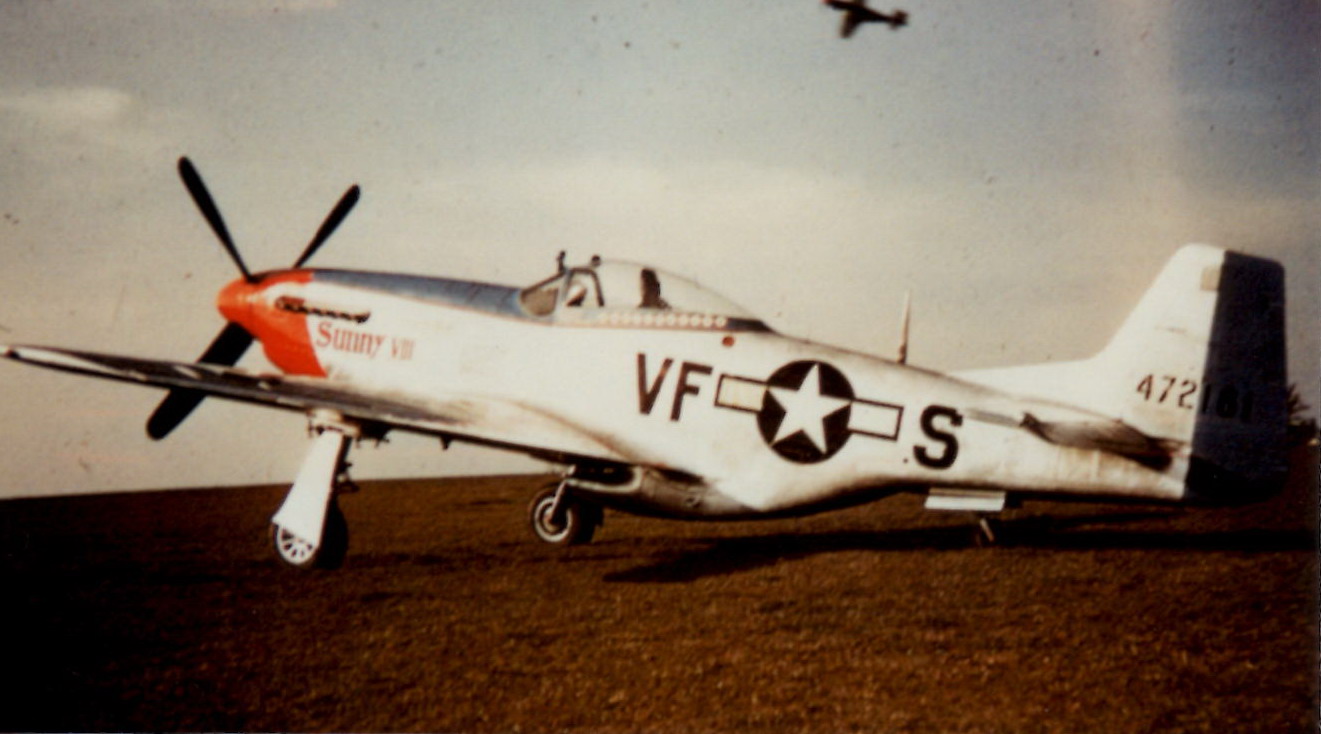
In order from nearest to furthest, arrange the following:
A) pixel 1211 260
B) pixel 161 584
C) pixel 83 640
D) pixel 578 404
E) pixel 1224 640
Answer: pixel 1224 640 < pixel 83 640 < pixel 1211 260 < pixel 161 584 < pixel 578 404

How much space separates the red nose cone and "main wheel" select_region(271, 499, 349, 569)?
2888 millimetres

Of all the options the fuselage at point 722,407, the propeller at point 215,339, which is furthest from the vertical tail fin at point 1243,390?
Result: the propeller at point 215,339

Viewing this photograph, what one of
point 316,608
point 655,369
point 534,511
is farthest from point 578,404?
point 316,608

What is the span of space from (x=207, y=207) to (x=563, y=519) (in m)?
4.60

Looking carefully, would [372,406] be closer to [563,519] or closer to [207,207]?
[563,519]

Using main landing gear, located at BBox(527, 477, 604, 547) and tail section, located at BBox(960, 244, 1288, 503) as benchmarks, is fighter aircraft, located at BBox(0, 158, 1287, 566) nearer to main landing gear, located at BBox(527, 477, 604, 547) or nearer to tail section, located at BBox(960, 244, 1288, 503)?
tail section, located at BBox(960, 244, 1288, 503)

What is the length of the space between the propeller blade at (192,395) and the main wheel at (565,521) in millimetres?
3229

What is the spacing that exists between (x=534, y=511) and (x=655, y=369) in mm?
2171

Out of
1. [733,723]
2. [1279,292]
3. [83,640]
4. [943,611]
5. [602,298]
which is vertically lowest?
[83,640]

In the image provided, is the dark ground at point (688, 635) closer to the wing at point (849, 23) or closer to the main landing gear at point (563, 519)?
the main landing gear at point (563, 519)

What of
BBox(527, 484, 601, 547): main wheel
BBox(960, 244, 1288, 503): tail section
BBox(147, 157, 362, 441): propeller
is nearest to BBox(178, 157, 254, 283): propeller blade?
BBox(147, 157, 362, 441): propeller

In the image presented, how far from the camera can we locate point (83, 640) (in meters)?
5.95

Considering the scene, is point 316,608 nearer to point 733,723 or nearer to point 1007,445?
point 733,723

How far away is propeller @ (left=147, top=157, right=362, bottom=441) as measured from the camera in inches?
381
